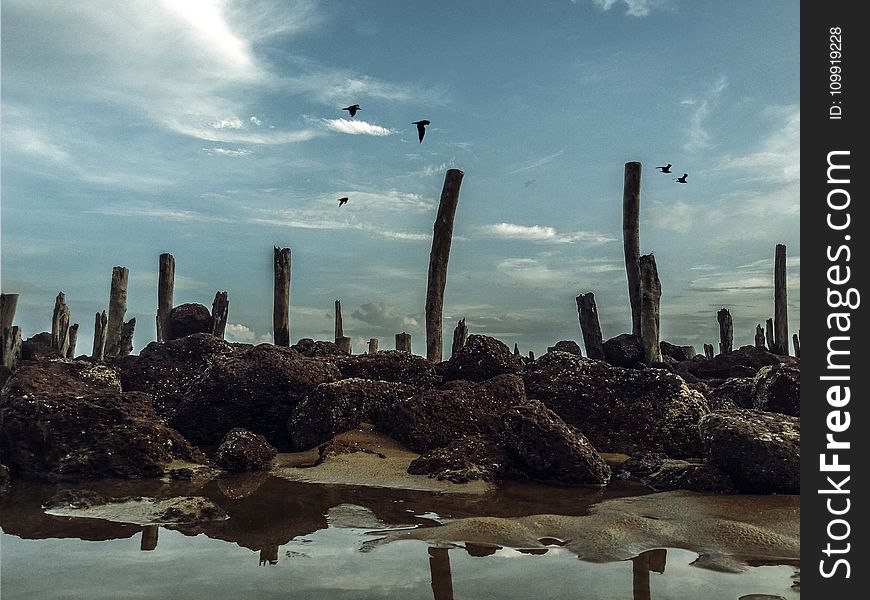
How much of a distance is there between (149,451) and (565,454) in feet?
13.0

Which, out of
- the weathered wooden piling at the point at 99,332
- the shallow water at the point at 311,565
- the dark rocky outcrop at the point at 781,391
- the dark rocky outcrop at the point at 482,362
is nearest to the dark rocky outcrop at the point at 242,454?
the shallow water at the point at 311,565

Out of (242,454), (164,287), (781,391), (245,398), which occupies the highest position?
(164,287)

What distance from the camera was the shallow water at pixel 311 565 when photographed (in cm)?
338

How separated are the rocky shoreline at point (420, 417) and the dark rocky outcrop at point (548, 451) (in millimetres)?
13

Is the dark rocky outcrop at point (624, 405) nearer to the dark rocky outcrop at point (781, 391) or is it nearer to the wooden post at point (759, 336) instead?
the dark rocky outcrop at point (781, 391)

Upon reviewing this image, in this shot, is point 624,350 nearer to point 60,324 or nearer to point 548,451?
point 548,451

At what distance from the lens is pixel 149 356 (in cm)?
1038

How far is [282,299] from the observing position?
16.5m

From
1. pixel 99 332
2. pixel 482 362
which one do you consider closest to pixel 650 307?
pixel 482 362

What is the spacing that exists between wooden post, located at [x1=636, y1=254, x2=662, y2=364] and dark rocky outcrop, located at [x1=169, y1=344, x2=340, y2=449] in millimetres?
8163

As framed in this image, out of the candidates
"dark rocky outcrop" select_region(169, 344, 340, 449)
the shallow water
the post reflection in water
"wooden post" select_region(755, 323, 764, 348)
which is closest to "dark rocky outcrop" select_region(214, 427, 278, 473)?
"dark rocky outcrop" select_region(169, 344, 340, 449)

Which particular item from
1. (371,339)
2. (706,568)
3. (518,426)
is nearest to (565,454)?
(518,426)

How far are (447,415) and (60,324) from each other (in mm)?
18123
